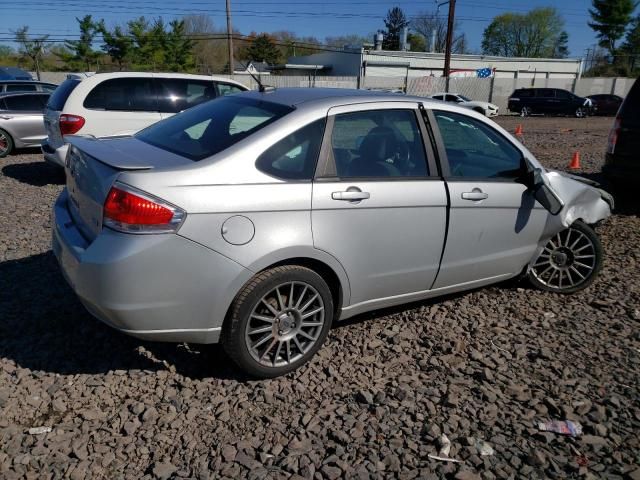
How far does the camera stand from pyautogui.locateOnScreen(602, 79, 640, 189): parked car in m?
6.64

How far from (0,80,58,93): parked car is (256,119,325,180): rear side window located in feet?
44.8

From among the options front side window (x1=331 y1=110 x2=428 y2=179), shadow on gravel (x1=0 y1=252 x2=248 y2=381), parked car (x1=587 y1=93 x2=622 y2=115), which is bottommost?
parked car (x1=587 y1=93 x2=622 y2=115)

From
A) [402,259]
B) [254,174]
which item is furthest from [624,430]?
[254,174]

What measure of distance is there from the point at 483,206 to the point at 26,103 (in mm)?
11038

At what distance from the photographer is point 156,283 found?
2729 mm

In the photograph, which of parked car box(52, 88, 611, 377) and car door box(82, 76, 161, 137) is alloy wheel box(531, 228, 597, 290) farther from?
car door box(82, 76, 161, 137)

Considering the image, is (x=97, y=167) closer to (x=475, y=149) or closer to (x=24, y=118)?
(x=475, y=149)

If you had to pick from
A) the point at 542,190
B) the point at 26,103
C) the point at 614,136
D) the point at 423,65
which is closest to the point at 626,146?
the point at 614,136

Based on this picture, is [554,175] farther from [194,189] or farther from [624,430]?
[194,189]

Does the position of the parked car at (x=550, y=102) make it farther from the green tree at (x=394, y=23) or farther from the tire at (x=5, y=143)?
the green tree at (x=394, y=23)

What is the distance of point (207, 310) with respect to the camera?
287cm

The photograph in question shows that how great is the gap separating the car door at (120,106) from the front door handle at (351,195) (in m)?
5.84

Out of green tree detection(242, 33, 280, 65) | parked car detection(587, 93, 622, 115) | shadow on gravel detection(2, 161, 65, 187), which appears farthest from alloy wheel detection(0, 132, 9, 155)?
green tree detection(242, 33, 280, 65)

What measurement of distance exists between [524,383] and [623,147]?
4.84 metres
